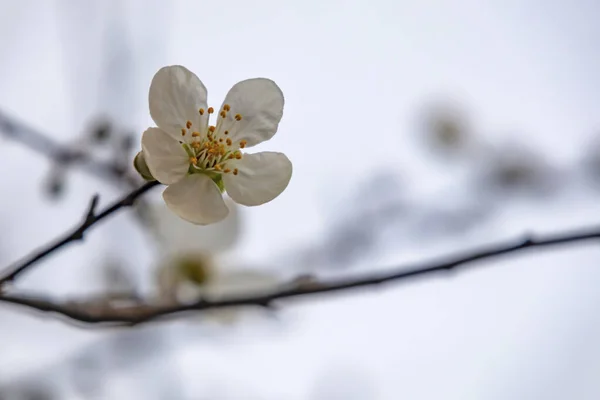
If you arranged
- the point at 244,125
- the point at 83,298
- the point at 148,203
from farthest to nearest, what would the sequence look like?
the point at 148,203
the point at 83,298
the point at 244,125

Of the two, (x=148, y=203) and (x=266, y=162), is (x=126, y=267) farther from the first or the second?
(x=266, y=162)

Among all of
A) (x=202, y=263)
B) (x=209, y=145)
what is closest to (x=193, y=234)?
(x=202, y=263)

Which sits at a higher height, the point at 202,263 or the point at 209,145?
the point at 209,145

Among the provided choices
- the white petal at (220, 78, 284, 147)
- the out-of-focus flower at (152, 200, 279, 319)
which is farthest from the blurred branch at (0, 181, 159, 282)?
the out-of-focus flower at (152, 200, 279, 319)

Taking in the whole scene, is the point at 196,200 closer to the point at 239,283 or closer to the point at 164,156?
the point at 164,156

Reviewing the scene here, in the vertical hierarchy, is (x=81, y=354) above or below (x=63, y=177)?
below

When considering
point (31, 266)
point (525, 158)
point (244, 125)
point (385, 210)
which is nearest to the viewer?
point (31, 266)

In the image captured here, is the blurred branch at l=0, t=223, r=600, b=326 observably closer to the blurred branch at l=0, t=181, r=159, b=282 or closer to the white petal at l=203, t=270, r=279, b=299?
the blurred branch at l=0, t=181, r=159, b=282

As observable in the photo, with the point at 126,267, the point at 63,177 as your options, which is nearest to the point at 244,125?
the point at 63,177

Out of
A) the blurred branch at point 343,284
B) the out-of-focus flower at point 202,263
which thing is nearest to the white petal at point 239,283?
the out-of-focus flower at point 202,263
